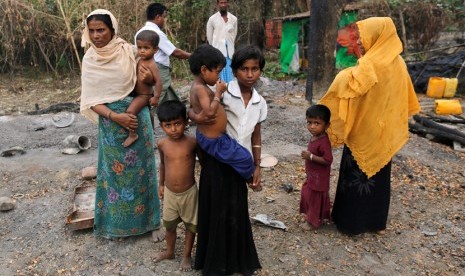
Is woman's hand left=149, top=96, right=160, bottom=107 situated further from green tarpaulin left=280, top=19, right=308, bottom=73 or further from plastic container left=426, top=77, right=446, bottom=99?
green tarpaulin left=280, top=19, right=308, bottom=73

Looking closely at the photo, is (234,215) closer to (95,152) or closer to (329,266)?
(329,266)

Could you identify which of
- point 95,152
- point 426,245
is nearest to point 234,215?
point 426,245

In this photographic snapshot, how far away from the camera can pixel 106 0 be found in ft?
29.8

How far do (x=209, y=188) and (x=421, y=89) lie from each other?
26.1 feet

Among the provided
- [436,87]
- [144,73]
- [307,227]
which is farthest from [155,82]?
[436,87]

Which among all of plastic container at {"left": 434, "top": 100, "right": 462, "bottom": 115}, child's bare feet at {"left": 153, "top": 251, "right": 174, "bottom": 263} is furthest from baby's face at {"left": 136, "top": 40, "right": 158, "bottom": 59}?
plastic container at {"left": 434, "top": 100, "right": 462, "bottom": 115}

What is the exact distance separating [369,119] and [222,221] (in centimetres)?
134

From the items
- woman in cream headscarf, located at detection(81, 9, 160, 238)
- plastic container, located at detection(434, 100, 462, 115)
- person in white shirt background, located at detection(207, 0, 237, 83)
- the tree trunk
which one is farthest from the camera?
the tree trunk

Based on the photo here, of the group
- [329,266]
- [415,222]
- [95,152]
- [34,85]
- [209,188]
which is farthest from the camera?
[34,85]

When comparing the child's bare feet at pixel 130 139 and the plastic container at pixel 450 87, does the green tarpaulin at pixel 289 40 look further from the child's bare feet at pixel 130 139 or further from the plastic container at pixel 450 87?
the child's bare feet at pixel 130 139

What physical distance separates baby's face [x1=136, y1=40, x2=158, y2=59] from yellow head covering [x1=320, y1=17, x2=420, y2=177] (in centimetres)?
137

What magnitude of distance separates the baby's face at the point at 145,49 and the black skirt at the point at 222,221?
86cm

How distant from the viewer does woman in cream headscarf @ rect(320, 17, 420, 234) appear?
9.23 ft

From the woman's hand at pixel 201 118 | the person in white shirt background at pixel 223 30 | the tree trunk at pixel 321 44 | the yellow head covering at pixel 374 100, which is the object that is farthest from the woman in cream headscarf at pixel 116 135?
the tree trunk at pixel 321 44
